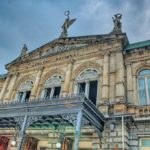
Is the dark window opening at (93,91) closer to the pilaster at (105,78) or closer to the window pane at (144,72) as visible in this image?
the pilaster at (105,78)

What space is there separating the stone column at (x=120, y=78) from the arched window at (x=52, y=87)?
5.39 m

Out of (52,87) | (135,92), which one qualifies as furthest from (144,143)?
(52,87)

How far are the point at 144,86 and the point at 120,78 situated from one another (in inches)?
70.5

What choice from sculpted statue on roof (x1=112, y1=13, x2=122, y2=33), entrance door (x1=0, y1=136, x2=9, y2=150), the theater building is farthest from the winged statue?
entrance door (x1=0, y1=136, x2=9, y2=150)

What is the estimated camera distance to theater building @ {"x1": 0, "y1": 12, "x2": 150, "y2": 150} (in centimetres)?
1044

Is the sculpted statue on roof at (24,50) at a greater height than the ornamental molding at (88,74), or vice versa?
the sculpted statue on roof at (24,50)

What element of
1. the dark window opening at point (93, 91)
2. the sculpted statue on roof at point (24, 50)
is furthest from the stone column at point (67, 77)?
the sculpted statue on roof at point (24, 50)

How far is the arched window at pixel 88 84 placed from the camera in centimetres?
1449

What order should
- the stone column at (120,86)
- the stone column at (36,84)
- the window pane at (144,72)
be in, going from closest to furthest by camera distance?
the stone column at (120,86) → the window pane at (144,72) → the stone column at (36,84)

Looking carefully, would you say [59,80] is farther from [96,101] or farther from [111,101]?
[111,101]

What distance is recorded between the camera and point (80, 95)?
365 inches

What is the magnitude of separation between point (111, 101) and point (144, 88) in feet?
8.44

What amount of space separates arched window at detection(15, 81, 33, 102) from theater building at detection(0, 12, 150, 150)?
0.10 m

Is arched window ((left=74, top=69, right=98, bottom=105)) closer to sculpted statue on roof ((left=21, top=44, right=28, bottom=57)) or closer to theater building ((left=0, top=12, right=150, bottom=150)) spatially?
theater building ((left=0, top=12, right=150, bottom=150))
